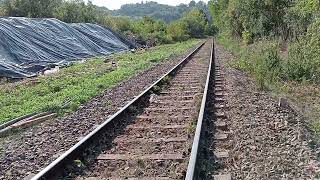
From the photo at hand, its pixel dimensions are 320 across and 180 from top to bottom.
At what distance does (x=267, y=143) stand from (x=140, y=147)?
6.43 feet

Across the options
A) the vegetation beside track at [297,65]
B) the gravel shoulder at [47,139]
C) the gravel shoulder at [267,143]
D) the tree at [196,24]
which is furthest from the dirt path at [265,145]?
the tree at [196,24]

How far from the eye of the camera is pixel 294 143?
6742 millimetres

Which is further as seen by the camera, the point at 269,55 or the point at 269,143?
the point at 269,55

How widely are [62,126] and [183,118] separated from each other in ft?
7.72

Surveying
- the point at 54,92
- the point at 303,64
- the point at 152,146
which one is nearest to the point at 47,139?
the point at 152,146

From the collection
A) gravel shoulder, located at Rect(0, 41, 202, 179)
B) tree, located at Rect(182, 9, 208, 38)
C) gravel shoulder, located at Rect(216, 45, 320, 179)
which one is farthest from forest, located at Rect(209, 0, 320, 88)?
tree, located at Rect(182, 9, 208, 38)

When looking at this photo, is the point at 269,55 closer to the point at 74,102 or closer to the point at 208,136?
the point at 74,102

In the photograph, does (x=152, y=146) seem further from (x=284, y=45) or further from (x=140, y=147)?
(x=284, y=45)

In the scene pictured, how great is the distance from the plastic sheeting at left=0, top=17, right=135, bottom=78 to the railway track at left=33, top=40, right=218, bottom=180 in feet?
33.4

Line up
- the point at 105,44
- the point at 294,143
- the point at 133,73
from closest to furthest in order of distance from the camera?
the point at 294,143 → the point at 133,73 → the point at 105,44

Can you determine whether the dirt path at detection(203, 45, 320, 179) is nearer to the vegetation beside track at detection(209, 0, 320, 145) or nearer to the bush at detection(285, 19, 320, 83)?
the vegetation beside track at detection(209, 0, 320, 145)

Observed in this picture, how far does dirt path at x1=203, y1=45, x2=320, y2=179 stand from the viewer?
561cm

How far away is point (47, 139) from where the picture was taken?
7.65 meters

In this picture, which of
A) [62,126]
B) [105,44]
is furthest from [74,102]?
[105,44]
